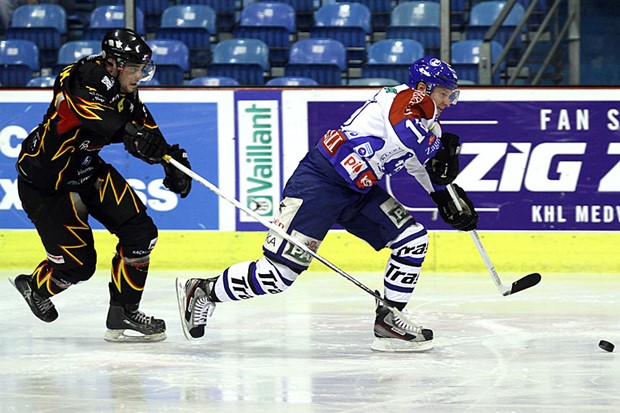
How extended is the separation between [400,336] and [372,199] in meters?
0.59

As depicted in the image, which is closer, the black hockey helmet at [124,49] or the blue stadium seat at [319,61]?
the black hockey helmet at [124,49]

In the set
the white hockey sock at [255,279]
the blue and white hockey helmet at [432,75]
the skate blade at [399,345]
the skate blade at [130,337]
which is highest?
the blue and white hockey helmet at [432,75]

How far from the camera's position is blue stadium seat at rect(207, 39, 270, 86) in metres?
7.82

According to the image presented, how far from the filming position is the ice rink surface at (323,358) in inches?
150

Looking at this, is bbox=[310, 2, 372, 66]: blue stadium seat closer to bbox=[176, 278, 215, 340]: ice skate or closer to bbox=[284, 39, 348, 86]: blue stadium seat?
bbox=[284, 39, 348, 86]: blue stadium seat

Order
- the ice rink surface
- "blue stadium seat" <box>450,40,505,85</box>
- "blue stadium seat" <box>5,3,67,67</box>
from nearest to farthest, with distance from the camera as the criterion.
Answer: the ice rink surface < "blue stadium seat" <box>450,40,505,85</box> < "blue stadium seat" <box>5,3,67,67</box>

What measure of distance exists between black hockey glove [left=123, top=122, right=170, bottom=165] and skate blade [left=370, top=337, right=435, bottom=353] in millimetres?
1212

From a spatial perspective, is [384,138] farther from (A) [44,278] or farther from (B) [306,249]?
(A) [44,278]

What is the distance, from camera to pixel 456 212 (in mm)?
4934

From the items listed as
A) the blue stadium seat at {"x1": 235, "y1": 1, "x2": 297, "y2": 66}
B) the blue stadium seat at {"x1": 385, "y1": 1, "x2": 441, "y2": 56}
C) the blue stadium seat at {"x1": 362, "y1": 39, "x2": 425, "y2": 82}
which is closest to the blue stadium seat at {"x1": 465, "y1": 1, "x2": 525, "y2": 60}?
the blue stadium seat at {"x1": 385, "y1": 1, "x2": 441, "y2": 56}

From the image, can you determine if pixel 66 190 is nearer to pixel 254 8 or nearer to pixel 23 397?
pixel 23 397

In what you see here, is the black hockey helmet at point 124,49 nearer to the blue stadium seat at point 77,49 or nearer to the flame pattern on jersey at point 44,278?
the flame pattern on jersey at point 44,278

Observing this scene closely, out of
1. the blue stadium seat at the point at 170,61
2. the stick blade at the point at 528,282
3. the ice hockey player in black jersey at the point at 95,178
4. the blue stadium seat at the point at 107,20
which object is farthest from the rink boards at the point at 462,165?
the ice hockey player in black jersey at the point at 95,178

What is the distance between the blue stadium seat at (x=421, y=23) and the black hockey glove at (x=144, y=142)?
11.4 ft
